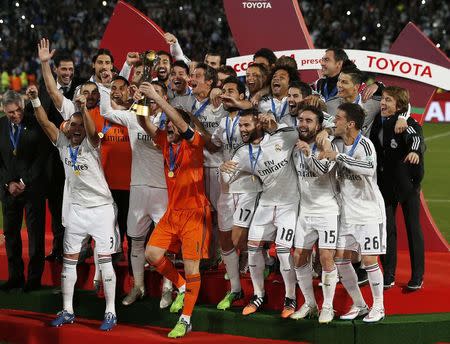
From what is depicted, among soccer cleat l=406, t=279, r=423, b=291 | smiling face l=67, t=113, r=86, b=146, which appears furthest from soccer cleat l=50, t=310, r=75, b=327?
soccer cleat l=406, t=279, r=423, b=291

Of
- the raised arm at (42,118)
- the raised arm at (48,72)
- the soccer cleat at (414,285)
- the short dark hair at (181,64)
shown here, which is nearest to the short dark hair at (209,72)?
the short dark hair at (181,64)

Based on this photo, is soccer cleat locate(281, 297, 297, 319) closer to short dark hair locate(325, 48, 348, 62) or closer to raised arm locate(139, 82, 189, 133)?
raised arm locate(139, 82, 189, 133)

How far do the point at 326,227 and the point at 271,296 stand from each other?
0.91 meters

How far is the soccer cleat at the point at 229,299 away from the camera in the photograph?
309 inches

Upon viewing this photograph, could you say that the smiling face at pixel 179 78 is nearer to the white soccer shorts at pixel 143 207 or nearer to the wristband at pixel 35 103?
the white soccer shorts at pixel 143 207

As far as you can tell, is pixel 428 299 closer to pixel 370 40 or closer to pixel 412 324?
pixel 412 324

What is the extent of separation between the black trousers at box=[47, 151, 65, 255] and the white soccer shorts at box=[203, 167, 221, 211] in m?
1.46

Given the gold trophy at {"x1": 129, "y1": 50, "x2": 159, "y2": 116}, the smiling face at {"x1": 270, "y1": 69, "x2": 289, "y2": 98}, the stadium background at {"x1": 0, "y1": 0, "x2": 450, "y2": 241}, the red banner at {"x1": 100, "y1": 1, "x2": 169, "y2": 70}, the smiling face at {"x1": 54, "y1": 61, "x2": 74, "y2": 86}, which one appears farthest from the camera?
the stadium background at {"x1": 0, "y1": 0, "x2": 450, "y2": 241}

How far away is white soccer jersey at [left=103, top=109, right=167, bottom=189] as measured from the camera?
26.3ft

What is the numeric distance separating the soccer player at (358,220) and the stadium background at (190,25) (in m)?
22.0

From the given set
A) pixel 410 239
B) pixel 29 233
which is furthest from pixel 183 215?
pixel 410 239

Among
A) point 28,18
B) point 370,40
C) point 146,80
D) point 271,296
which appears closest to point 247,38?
point 146,80

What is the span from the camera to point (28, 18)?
3400cm

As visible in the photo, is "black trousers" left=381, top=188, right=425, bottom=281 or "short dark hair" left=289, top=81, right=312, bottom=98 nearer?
"short dark hair" left=289, top=81, right=312, bottom=98
